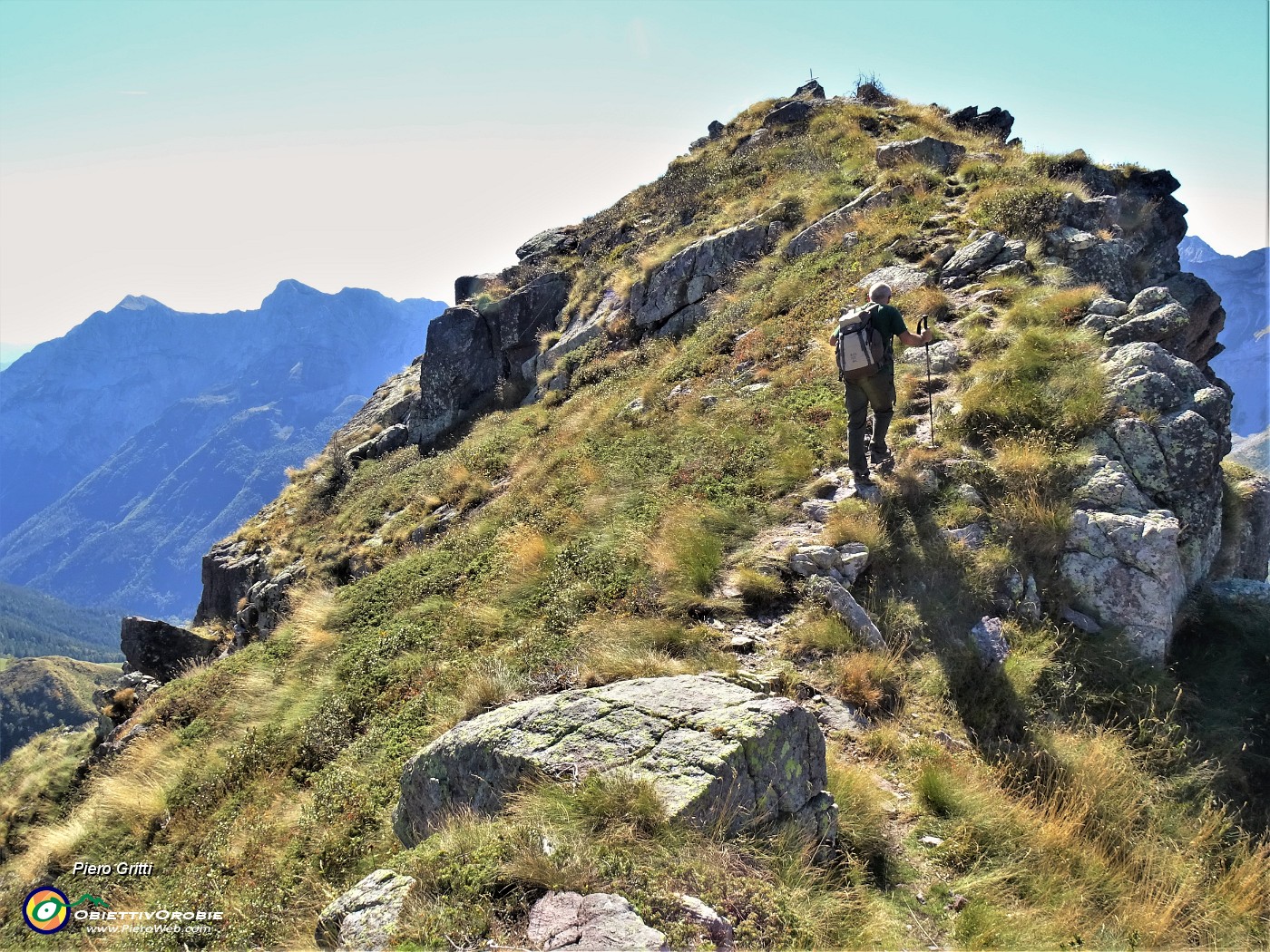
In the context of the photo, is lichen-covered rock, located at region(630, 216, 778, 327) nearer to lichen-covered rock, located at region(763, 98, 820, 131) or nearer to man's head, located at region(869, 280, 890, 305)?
lichen-covered rock, located at region(763, 98, 820, 131)

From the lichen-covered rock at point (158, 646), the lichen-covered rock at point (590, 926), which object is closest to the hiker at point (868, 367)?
the lichen-covered rock at point (590, 926)

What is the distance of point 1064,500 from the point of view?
860 cm

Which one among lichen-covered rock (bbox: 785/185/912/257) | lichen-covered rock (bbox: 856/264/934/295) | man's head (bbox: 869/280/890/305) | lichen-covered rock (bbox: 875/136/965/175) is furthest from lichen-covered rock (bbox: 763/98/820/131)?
man's head (bbox: 869/280/890/305)

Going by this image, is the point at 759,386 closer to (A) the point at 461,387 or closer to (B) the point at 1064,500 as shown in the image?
(B) the point at 1064,500

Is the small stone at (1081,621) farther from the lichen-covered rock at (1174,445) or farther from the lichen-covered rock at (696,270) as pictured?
the lichen-covered rock at (696,270)

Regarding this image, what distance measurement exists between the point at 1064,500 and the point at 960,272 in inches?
312

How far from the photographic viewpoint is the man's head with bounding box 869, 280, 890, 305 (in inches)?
367

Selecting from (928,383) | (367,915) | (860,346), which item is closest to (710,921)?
(367,915)

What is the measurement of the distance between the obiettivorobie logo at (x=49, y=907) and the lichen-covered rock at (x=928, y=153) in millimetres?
26275

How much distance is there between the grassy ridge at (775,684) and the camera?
4301 mm

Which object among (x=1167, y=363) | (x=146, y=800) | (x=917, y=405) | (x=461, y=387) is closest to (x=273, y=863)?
(x=146, y=800)
